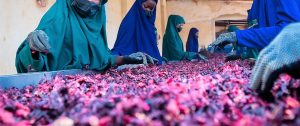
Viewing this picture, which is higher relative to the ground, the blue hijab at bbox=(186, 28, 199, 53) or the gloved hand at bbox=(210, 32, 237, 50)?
the gloved hand at bbox=(210, 32, 237, 50)

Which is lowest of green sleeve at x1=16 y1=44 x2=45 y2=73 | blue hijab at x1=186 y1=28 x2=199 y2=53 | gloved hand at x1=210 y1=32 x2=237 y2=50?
blue hijab at x1=186 y1=28 x2=199 y2=53

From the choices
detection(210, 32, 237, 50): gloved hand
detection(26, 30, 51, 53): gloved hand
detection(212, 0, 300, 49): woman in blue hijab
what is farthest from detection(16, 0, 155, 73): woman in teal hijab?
detection(212, 0, 300, 49): woman in blue hijab

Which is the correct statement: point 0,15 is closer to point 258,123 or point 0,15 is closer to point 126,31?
point 126,31

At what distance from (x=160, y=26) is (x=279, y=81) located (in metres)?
11.5

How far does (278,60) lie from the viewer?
1.25m

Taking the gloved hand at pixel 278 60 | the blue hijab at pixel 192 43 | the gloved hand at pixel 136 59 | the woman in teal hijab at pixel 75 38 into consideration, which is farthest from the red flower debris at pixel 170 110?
the blue hijab at pixel 192 43

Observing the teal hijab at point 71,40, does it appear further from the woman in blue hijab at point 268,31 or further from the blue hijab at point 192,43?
the blue hijab at point 192,43

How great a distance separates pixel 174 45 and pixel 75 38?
19.0 ft

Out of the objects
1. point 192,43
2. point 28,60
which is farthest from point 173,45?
point 28,60

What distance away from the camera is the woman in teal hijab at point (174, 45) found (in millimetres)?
9047

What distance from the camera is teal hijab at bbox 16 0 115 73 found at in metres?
3.78

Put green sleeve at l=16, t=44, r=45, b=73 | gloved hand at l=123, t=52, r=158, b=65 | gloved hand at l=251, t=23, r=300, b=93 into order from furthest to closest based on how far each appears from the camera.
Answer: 1. gloved hand at l=123, t=52, r=158, b=65
2. green sleeve at l=16, t=44, r=45, b=73
3. gloved hand at l=251, t=23, r=300, b=93

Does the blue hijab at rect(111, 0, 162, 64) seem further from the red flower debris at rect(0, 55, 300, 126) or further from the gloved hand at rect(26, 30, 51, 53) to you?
the red flower debris at rect(0, 55, 300, 126)

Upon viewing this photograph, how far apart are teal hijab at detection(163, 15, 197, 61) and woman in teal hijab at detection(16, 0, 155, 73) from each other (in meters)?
4.79
